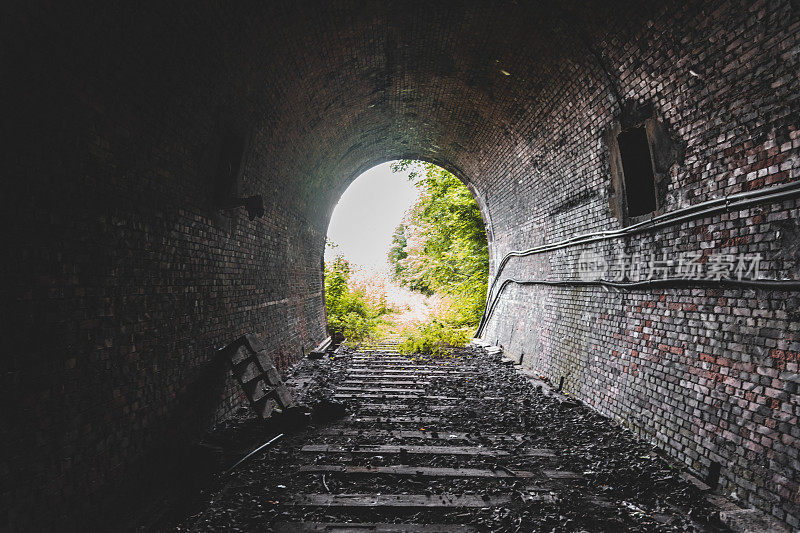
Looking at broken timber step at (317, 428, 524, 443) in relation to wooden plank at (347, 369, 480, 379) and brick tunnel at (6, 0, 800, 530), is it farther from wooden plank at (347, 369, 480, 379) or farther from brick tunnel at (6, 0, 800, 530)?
wooden plank at (347, 369, 480, 379)

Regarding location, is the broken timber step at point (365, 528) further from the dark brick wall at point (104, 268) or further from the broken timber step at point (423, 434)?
the broken timber step at point (423, 434)

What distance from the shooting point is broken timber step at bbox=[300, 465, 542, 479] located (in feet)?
12.1

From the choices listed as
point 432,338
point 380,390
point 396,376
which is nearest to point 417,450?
point 380,390

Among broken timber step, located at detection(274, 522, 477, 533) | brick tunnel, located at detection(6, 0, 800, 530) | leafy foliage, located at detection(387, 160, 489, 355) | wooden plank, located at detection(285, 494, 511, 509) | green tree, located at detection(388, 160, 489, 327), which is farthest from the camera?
green tree, located at detection(388, 160, 489, 327)

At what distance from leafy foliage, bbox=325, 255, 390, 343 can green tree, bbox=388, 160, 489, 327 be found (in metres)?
2.94

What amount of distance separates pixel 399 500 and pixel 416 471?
19.8 inches

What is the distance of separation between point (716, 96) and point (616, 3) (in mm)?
1572

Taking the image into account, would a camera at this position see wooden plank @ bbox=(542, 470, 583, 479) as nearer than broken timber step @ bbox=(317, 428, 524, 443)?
Yes

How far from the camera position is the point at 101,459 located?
2.88 m

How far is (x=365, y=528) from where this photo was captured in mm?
2904

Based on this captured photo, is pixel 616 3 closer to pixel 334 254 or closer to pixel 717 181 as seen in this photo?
pixel 717 181

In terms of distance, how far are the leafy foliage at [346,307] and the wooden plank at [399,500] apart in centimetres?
877

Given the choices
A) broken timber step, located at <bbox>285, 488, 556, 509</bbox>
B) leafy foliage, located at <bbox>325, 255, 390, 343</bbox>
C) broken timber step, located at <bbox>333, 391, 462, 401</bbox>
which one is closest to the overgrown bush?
leafy foliage, located at <bbox>325, 255, 390, 343</bbox>

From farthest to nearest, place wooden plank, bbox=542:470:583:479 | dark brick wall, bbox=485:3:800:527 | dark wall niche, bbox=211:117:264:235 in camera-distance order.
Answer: dark wall niche, bbox=211:117:264:235 < wooden plank, bbox=542:470:583:479 < dark brick wall, bbox=485:3:800:527
